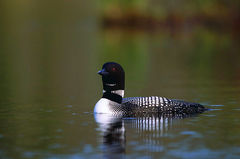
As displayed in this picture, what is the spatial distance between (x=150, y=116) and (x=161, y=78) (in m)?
6.96

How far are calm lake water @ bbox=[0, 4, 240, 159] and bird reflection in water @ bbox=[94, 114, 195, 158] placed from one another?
14 mm

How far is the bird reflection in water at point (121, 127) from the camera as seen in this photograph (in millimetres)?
7660

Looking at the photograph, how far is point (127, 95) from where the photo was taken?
1327cm

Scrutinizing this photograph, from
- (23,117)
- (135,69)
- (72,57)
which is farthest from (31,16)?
(23,117)

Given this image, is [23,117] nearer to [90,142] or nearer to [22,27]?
[90,142]

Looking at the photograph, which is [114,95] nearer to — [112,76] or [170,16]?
[112,76]

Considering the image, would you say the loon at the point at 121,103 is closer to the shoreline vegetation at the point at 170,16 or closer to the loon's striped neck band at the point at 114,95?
the loon's striped neck band at the point at 114,95

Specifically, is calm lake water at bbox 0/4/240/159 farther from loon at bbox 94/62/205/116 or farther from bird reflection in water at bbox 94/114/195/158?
loon at bbox 94/62/205/116

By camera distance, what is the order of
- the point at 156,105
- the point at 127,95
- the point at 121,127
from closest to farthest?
1. the point at 121,127
2. the point at 156,105
3. the point at 127,95

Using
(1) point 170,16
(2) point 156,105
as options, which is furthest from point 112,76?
(1) point 170,16

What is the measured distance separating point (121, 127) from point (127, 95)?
4.27m

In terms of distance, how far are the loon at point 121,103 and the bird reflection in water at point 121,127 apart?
0.31ft

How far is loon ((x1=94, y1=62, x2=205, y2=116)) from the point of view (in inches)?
392

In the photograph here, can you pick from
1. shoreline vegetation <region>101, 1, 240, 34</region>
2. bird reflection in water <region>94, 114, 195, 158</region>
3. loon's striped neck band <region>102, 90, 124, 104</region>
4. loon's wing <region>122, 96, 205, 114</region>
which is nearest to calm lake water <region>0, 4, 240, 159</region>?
bird reflection in water <region>94, 114, 195, 158</region>
